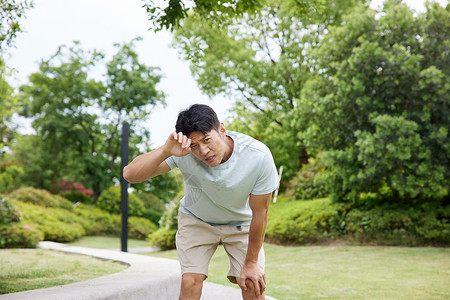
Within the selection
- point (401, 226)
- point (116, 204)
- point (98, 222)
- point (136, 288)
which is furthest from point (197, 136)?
point (116, 204)

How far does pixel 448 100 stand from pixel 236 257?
7.36m

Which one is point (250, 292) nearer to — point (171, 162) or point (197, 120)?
point (171, 162)

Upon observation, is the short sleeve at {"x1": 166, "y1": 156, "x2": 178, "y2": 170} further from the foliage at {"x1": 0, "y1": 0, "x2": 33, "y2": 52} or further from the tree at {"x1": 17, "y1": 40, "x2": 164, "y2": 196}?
the tree at {"x1": 17, "y1": 40, "x2": 164, "y2": 196}

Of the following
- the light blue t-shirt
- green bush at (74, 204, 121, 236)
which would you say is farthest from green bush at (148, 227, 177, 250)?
the light blue t-shirt

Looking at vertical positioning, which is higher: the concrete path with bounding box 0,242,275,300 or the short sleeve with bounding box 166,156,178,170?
the short sleeve with bounding box 166,156,178,170

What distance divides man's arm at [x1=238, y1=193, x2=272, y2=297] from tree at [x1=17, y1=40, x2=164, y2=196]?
17541 millimetres

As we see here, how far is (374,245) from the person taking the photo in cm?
885

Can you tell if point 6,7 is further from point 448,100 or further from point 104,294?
point 448,100

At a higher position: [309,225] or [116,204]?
[116,204]

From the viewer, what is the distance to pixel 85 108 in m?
20.2

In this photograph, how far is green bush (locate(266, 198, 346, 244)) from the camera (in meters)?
9.52

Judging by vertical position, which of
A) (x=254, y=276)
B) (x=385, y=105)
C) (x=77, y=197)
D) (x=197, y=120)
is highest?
(x=385, y=105)

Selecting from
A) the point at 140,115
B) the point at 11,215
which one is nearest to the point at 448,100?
the point at 11,215

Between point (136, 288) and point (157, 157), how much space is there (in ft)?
5.32
